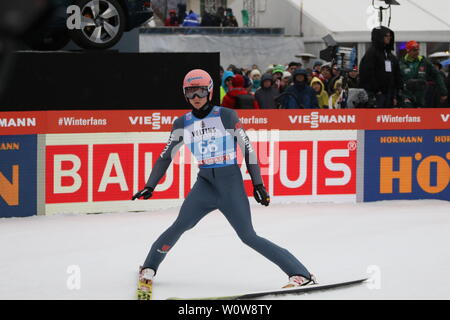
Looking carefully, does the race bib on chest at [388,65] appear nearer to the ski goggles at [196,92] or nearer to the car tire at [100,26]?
the car tire at [100,26]

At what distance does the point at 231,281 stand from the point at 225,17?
18.1m

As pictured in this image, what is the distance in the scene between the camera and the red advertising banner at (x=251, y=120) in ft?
33.2

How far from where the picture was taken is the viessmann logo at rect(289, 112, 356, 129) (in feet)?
37.5

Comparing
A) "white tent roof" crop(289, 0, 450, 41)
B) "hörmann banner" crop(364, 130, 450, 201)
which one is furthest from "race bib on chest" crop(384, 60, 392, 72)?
"white tent roof" crop(289, 0, 450, 41)

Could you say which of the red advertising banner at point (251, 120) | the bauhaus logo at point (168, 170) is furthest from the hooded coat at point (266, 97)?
the bauhaus logo at point (168, 170)

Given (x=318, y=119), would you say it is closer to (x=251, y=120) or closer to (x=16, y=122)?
(x=251, y=120)

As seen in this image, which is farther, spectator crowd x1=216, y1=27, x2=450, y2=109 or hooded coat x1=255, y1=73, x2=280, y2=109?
hooded coat x1=255, y1=73, x2=280, y2=109

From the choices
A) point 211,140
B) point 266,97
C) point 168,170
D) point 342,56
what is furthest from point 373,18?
point 211,140

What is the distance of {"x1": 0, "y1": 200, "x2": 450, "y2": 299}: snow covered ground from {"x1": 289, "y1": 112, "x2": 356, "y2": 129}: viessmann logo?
1.15m

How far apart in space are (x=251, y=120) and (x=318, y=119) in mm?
997

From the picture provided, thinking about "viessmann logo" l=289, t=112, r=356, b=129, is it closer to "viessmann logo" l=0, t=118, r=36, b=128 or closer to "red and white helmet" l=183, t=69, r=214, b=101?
"viessmann logo" l=0, t=118, r=36, b=128

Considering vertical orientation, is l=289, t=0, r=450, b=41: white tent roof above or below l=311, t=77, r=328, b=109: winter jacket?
above

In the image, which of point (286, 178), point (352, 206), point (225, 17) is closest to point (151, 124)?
point (286, 178)

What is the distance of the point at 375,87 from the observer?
487 inches
